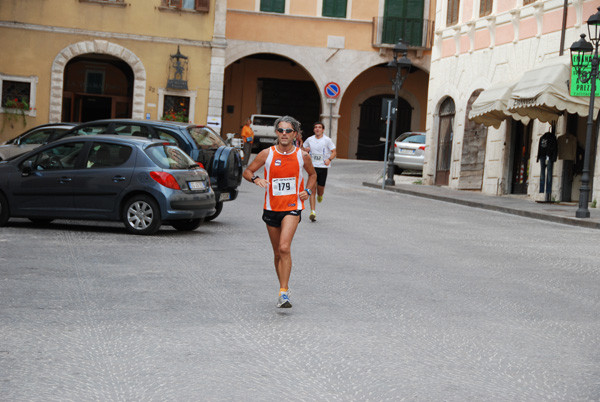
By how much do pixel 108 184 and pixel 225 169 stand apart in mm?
2424

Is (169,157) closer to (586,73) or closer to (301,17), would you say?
(586,73)

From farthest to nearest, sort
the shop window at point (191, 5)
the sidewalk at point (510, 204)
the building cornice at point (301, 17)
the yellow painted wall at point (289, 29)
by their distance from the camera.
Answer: the yellow painted wall at point (289, 29), the building cornice at point (301, 17), the shop window at point (191, 5), the sidewalk at point (510, 204)

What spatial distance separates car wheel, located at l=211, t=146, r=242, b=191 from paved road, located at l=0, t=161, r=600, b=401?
1.67 metres

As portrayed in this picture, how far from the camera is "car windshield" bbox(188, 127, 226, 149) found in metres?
16.4

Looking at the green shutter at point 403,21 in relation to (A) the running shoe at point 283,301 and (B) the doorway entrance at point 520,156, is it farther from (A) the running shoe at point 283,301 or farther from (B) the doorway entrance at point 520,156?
(A) the running shoe at point 283,301

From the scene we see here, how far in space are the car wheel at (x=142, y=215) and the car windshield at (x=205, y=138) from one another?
227 centimetres

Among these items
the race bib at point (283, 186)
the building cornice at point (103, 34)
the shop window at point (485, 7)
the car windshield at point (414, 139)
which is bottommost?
the race bib at point (283, 186)

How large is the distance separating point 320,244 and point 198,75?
24.7 m

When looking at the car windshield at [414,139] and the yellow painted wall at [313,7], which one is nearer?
the car windshield at [414,139]

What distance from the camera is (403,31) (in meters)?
45.4

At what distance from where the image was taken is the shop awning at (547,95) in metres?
22.8

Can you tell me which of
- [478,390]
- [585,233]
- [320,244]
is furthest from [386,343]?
[585,233]

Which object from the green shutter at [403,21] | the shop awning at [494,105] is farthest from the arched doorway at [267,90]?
the shop awning at [494,105]

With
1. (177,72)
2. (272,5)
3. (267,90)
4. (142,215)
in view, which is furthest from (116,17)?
(142,215)
